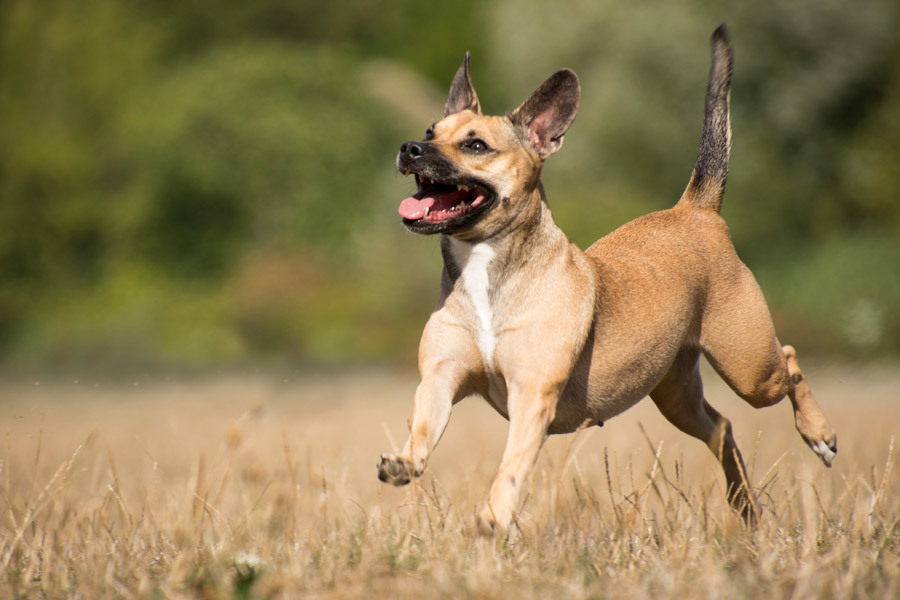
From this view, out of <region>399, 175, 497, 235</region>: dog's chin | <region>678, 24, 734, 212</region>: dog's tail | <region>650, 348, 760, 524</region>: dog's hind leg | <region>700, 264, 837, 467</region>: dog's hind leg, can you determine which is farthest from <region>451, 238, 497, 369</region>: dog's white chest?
<region>678, 24, 734, 212</region>: dog's tail

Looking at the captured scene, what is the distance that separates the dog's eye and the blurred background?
13.4 m

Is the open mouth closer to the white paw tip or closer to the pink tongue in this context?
the pink tongue

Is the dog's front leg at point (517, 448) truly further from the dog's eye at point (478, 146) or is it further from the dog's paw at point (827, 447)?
the dog's paw at point (827, 447)

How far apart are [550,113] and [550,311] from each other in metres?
1.25

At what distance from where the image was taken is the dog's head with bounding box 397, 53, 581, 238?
4.97 metres

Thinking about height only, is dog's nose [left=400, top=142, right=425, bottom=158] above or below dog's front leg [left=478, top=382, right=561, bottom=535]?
above

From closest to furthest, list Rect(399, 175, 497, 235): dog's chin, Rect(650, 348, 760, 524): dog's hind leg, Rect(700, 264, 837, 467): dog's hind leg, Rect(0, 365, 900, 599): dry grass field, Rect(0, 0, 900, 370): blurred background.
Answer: Rect(0, 365, 900, 599): dry grass field < Rect(399, 175, 497, 235): dog's chin < Rect(700, 264, 837, 467): dog's hind leg < Rect(650, 348, 760, 524): dog's hind leg < Rect(0, 0, 900, 370): blurred background

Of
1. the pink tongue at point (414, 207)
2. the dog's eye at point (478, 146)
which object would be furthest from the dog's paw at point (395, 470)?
the dog's eye at point (478, 146)

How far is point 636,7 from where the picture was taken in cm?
2450

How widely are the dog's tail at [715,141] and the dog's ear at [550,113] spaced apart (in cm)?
134

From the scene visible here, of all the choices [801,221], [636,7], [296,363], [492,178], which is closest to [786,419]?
[492,178]

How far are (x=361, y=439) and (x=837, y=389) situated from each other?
26.6 feet

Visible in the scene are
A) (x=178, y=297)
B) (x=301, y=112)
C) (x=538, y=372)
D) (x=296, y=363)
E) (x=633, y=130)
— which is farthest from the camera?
(x=301, y=112)

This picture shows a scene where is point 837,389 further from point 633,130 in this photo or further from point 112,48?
point 112,48
